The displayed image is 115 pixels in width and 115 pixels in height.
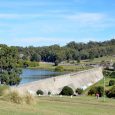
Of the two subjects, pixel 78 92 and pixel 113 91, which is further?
pixel 78 92

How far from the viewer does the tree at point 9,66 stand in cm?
8094

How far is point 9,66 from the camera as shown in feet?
277

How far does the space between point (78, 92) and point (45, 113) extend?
190 feet

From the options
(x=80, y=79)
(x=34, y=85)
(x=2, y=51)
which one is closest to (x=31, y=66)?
(x=80, y=79)

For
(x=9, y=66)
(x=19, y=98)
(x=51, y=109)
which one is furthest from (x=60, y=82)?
(x=51, y=109)

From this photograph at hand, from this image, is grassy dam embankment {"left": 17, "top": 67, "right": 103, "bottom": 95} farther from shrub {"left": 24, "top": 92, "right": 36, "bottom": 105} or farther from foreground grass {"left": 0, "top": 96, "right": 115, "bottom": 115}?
shrub {"left": 24, "top": 92, "right": 36, "bottom": 105}

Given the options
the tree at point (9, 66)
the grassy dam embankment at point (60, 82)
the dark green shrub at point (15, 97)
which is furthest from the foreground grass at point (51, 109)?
the tree at point (9, 66)

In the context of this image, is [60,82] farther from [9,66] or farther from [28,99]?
[28,99]

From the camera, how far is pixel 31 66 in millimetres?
198875

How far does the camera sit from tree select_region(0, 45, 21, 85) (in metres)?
80.9

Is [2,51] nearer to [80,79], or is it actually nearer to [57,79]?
[57,79]

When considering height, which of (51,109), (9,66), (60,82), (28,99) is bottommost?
(60,82)

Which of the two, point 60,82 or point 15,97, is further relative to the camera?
point 60,82

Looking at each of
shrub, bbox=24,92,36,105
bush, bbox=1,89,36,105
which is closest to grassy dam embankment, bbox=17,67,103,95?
bush, bbox=1,89,36,105
